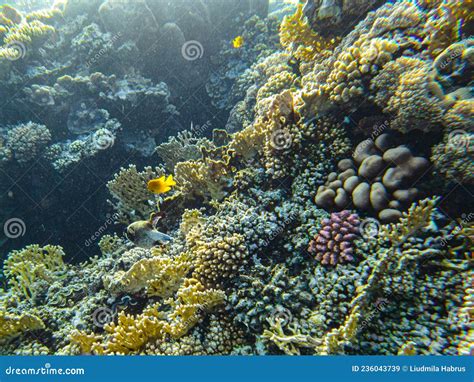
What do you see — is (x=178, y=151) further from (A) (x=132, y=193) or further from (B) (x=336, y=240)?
(B) (x=336, y=240)

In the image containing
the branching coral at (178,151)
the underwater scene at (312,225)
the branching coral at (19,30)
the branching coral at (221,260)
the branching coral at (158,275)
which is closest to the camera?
the underwater scene at (312,225)

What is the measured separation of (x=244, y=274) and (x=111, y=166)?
Result: 5381mm

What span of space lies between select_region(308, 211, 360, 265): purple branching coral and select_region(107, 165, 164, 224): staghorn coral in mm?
3490

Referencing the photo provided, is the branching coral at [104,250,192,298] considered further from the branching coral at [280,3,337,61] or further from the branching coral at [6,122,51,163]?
the branching coral at [6,122,51,163]

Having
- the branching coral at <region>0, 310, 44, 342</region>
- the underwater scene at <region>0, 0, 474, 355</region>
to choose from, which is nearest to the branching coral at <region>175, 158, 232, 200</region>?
the underwater scene at <region>0, 0, 474, 355</region>

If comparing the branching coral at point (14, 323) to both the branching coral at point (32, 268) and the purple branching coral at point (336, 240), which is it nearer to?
the branching coral at point (32, 268)

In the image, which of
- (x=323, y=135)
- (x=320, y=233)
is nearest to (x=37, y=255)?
(x=320, y=233)

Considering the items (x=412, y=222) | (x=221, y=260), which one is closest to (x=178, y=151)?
(x=221, y=260)

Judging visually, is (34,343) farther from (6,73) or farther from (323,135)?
(6,73)

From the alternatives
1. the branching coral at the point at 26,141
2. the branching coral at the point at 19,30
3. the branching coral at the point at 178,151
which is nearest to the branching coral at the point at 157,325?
the branching coral at the point at 178,151

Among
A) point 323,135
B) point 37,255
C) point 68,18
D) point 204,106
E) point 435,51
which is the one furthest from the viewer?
point 204,106

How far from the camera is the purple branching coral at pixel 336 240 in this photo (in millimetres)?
3115

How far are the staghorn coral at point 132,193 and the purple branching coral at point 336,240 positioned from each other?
11.4 ft

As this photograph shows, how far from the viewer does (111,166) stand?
7102mm
